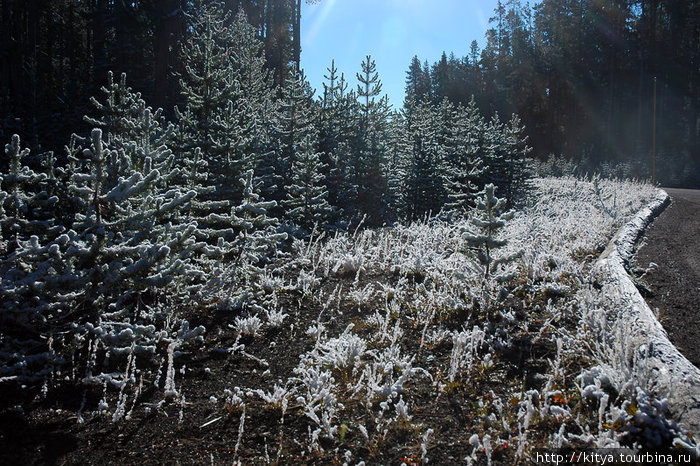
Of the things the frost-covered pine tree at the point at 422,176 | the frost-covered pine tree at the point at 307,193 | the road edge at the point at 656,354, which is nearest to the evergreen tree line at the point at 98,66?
the frost-covered pine tree at the point at 307,193

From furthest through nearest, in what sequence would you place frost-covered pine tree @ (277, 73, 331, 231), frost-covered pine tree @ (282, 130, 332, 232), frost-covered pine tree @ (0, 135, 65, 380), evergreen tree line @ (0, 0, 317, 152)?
evergreen tree line @ (0, 0, 317, 152) → frost-covered pine tree @ (277, 73, 331, 231) → frost-covered pine tree @ (282, 130, 332, 232) → frost-covered pine tree @ (0, 135, 65, 380)

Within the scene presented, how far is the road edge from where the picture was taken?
9.00 ft

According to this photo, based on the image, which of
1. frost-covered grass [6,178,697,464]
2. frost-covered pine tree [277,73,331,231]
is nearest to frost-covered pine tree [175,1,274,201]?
frost-covered pine tree [277,73,331,231]

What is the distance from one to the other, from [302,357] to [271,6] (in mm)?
37835

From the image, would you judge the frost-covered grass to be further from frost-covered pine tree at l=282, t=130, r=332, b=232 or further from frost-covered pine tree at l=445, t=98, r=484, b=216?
frost-covered pine tree at l=445, t=98, r=484, b=216

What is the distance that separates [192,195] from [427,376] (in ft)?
8.81

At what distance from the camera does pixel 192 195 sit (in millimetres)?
3984

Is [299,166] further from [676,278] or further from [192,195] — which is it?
[676,278]

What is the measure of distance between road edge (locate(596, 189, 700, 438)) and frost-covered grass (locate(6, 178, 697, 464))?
11cm

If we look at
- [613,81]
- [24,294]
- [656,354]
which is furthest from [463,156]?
[613,81]

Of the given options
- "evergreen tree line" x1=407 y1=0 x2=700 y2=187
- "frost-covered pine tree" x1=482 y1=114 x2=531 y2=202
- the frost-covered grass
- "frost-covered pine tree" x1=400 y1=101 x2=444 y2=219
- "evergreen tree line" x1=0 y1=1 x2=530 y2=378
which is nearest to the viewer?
the frost-covered grass

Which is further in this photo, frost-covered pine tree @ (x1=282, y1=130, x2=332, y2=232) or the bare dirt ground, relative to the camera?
frost-covered pine tree @ (x1=282, y1=130, x2=332, y2=232)

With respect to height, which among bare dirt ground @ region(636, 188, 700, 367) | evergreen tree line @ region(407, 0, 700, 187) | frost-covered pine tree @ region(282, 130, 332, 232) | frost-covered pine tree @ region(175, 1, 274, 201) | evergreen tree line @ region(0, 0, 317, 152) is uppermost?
evergreen tree line @ region(407, 0, 700, 187)

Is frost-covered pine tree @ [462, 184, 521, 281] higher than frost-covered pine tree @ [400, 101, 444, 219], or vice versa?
frost-covered pine tree @ [400, 101, 444, 219]
